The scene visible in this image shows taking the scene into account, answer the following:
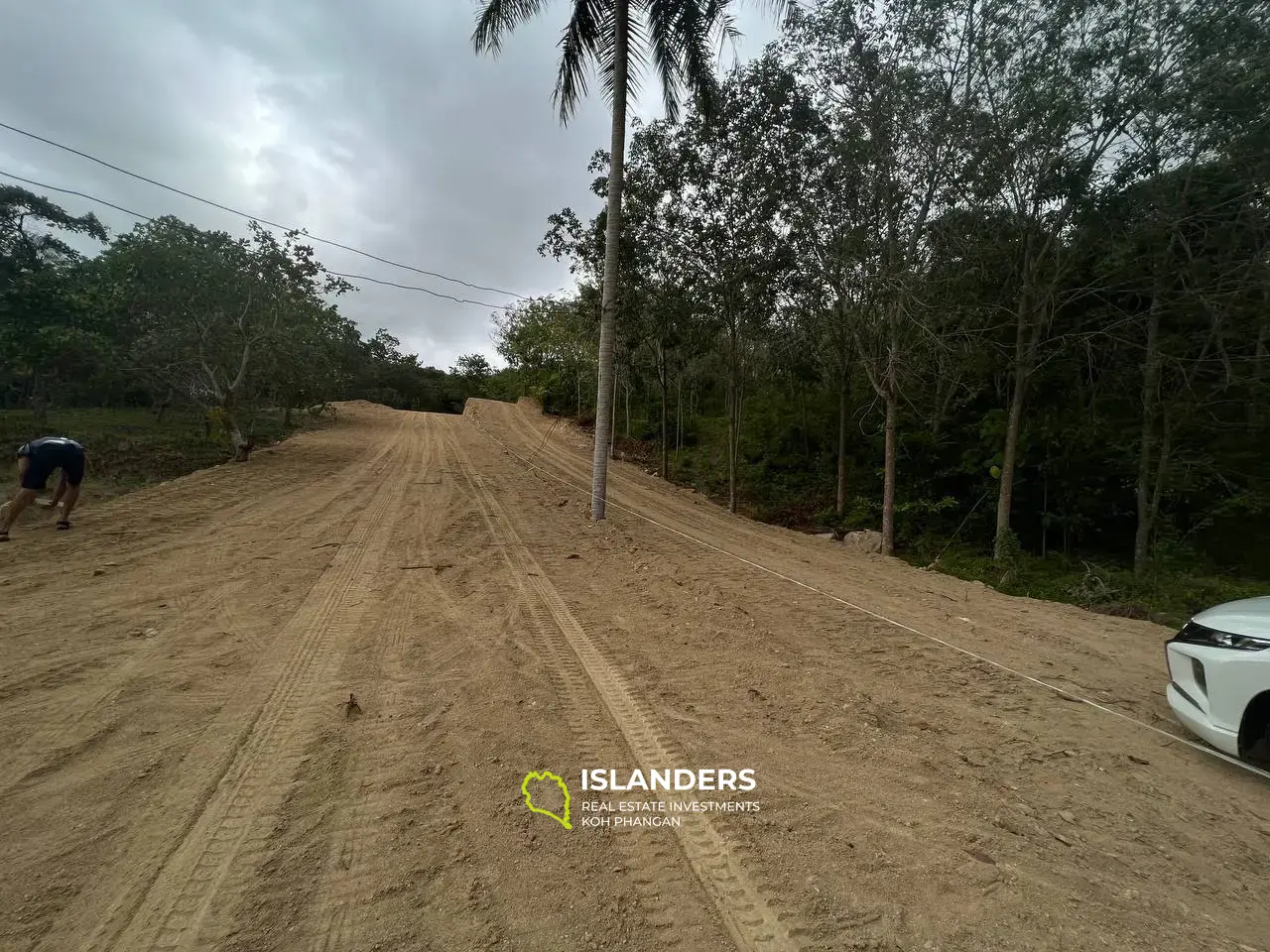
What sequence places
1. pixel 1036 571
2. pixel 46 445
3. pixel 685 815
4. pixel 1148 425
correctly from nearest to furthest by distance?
pixel 685 815
pixel 46 445
pixel 1036 571
pixel 1148 425

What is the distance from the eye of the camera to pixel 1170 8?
324 inches

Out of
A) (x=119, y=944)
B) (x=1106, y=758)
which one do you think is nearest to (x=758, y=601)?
(x=1106, y=758)

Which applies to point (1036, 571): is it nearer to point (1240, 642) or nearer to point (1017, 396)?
point (1017, 396)

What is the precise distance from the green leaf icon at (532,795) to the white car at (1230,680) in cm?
362

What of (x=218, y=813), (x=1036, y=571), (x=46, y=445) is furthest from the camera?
(x=1036, y=571)

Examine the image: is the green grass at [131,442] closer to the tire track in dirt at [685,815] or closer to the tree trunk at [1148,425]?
the tire track in dirt at [685,815]

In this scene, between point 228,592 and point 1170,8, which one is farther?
point 1170,8

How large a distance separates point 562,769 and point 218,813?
152 cm

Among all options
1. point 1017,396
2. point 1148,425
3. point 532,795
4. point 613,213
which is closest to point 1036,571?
point 1017,396

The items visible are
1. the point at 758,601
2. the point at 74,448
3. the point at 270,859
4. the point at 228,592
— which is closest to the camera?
the point at 270,859

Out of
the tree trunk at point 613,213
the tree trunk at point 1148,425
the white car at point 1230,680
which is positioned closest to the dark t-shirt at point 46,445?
the tree trunk at point 613,213

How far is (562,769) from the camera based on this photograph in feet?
9.73

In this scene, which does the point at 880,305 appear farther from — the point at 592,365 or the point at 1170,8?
the point at 592,365

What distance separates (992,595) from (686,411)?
861 inches
